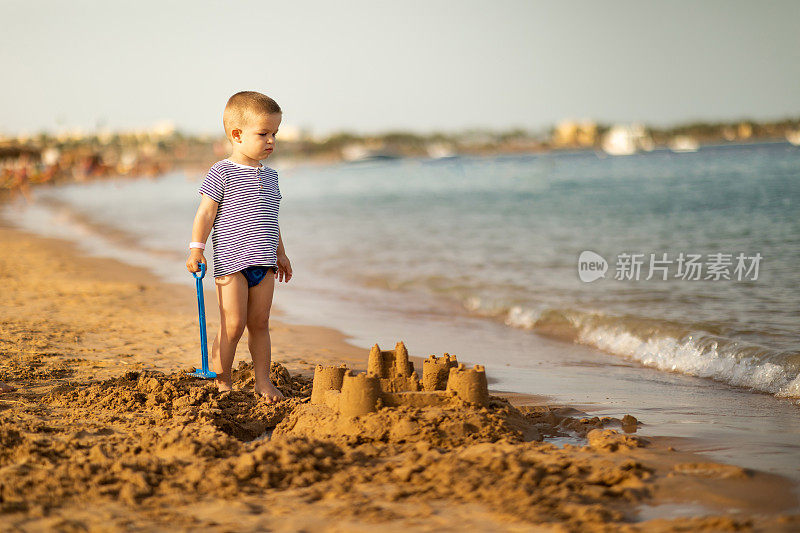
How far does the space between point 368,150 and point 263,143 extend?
13585 centimetres

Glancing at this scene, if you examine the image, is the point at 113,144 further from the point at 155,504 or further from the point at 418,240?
the point at 155,504

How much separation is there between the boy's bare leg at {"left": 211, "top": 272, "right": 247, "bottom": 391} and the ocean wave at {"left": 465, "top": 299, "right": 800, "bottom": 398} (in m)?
3.03

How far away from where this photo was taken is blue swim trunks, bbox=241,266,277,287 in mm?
4324

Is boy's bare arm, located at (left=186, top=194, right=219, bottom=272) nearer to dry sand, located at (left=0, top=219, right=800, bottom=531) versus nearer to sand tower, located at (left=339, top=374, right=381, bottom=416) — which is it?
dry sand, located at (left=0, top=219, right=800, bottom=531)

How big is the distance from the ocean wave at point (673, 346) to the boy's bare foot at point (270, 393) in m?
2.82

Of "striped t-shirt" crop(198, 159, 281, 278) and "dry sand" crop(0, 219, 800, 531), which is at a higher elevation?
"striped t-shirt" crop(198, 159, 281, 278)

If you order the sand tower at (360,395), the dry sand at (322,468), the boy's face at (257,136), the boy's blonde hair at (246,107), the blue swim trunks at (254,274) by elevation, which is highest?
the boy's blonde hair at (246,107)

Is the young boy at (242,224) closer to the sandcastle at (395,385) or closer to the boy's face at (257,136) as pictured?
the boy's face at (257,136)

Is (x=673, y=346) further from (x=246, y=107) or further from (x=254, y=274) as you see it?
(x=246, y=107)

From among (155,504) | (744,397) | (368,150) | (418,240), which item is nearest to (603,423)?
(744,397)

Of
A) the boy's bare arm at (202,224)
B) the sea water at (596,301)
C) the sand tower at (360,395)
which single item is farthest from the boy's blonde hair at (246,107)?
the sea water at (596,301)

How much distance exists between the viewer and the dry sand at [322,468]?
257cm

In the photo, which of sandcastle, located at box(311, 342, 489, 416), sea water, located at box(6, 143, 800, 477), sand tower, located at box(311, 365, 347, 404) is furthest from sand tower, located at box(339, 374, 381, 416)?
sea water, located at box(6, 143, 800, 477)

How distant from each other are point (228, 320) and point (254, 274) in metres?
0.29
